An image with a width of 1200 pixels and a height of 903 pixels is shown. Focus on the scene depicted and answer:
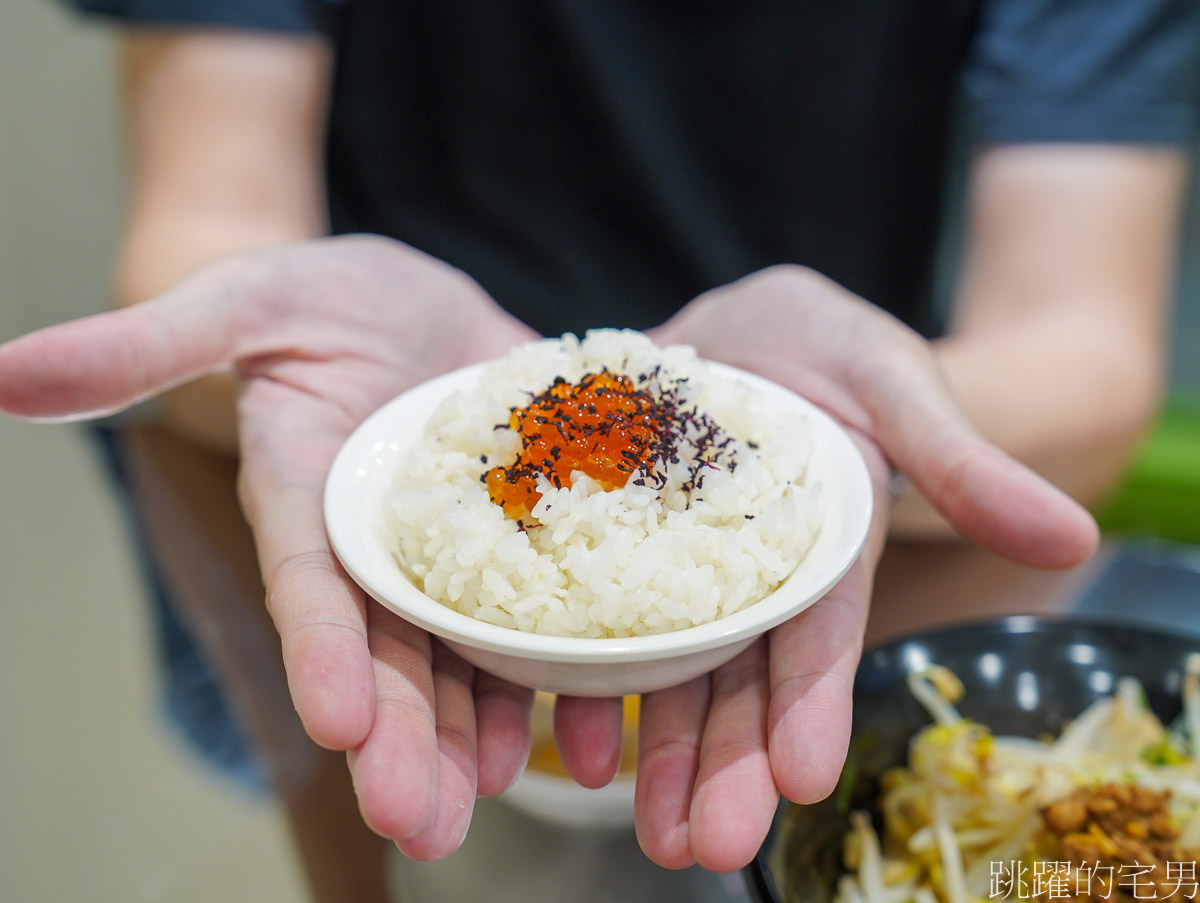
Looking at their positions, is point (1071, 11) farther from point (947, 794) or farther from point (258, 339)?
point (258, 339)

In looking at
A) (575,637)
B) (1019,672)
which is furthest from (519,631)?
(1019,672)

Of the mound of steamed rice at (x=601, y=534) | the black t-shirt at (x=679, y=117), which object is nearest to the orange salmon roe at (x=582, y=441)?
Result: the mound of steamed rice at (x=601, y=534)

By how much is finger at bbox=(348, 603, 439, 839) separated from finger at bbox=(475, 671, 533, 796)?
3.1 inches

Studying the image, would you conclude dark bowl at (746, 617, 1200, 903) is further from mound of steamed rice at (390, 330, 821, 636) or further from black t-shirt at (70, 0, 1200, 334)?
black t-shirt at (70, 0, 1200, 334)

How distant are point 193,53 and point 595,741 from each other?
6.28 feet

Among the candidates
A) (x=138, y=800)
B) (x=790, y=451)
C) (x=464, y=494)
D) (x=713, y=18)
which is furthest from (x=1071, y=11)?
(x=138, y=800)

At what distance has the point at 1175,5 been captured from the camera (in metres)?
2.09

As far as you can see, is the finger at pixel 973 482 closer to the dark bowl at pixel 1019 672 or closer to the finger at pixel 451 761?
the dark bowl at pixel 1019 672

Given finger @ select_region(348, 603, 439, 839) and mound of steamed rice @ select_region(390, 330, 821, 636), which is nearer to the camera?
finger @ select_region(348, 603, 439, 839)

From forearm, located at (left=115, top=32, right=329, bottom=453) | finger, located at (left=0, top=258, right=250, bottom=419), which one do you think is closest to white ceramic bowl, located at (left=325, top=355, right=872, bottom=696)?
finger, located at (left=0, top=258, right=250, bottom=419)

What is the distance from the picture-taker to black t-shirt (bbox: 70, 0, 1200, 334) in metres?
2.09

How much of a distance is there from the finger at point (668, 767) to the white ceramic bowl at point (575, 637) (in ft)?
0.15

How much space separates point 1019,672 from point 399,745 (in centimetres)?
95

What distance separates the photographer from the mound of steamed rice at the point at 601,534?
104cm
